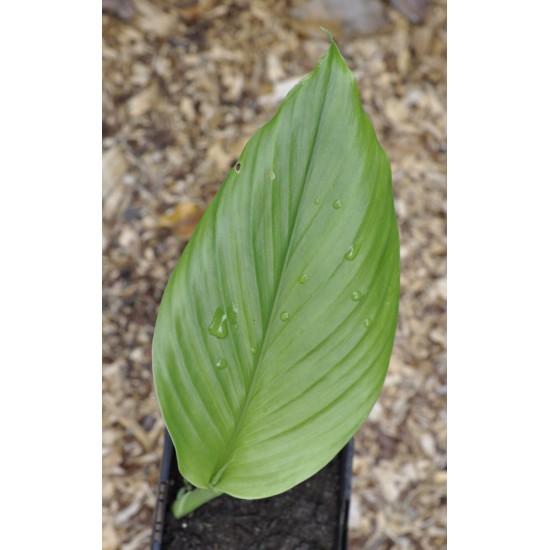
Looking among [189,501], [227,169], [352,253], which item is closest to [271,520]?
[189,501]

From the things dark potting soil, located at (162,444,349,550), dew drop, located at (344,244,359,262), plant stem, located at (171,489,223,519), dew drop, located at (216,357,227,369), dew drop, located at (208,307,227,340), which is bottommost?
dark potting soil, located at (162,444,349,550)

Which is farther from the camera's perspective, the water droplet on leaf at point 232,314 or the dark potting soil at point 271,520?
the dark potting soil at point 271,520

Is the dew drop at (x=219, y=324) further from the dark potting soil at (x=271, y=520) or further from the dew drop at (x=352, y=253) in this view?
the dark potting soil at (x=271, y=520)

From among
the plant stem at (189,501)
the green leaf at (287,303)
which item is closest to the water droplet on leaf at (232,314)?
the green leaf at (287,303)

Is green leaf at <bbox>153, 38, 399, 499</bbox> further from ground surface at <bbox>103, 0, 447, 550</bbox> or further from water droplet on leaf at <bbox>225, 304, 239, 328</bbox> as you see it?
ground surface at <bbox>103, 0, 447, 550</bbox>

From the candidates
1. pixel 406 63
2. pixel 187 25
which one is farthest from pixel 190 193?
pixel 406 63

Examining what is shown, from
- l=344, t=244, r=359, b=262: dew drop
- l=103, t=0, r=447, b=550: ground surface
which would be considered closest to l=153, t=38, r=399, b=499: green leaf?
l=344, t=244, r=359, b=262: dew drop
